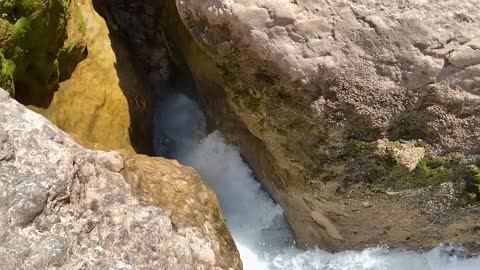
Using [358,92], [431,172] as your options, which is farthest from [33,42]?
[431,172]

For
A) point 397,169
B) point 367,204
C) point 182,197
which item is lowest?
point 182,197

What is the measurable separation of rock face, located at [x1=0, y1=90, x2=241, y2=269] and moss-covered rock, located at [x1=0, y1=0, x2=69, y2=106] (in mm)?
738

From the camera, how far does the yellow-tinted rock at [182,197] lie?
8.74 ft

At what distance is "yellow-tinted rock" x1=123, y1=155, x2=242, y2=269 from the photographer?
2664mm

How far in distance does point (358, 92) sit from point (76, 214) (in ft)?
5.41

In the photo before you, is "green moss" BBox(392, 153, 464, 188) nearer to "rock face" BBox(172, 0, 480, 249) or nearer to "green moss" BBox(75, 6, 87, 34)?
"rock face" BBox(172, 0, 480, 249)

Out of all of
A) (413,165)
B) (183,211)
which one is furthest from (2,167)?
(413,165)

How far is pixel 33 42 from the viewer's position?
10.3ft

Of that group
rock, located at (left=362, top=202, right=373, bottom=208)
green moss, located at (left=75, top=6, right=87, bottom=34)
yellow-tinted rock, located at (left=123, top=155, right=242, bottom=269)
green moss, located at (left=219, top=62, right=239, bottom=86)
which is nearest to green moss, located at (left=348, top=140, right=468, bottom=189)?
rock, located at (left=362, top=202, right=373, bottom=208)

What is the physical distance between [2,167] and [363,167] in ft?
7.05

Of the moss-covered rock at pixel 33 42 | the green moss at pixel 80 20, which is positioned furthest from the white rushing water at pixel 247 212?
the moss-covered rock at pixel 33 42

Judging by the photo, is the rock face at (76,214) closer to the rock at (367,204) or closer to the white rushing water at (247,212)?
the rock at (367,204)

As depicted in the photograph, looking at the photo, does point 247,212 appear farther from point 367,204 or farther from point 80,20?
point 80,20

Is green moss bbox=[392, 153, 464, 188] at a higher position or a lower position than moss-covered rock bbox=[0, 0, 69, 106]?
higher
